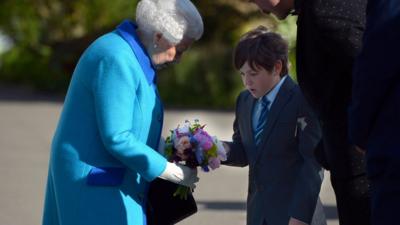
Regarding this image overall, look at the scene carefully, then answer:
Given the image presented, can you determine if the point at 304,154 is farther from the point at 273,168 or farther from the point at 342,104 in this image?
the point at 342,104

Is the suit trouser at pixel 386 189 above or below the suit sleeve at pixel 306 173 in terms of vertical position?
above

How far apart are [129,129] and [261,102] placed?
77cm

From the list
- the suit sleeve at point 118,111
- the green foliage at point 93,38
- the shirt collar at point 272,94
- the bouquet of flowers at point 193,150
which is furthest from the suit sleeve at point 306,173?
the green foliage at point 93,38

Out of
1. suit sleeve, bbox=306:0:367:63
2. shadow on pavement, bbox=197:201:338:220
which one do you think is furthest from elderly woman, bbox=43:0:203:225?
shadow on pavement, bbox=197:201:338:220

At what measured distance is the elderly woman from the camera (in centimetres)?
393

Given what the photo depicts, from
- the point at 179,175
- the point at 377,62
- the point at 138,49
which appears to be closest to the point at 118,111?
the point at 138,49

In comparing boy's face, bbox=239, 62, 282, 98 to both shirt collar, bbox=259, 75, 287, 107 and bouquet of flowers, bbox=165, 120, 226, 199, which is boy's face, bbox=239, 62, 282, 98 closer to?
shirt collar, bbox=259, 75, 287, 107

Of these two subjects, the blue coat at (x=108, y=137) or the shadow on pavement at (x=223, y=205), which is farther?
the shadow on pavement at (x=223, y=205)

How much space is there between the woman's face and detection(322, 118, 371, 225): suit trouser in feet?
2.32

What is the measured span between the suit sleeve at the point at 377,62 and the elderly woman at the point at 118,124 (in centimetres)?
104

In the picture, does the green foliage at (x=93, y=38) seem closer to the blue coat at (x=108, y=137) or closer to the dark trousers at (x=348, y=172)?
the blue coat at (x=108, y=137)

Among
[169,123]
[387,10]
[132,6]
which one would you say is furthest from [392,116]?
[132,6]

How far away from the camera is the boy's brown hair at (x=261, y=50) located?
14.3ft

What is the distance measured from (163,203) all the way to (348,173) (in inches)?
33.9
